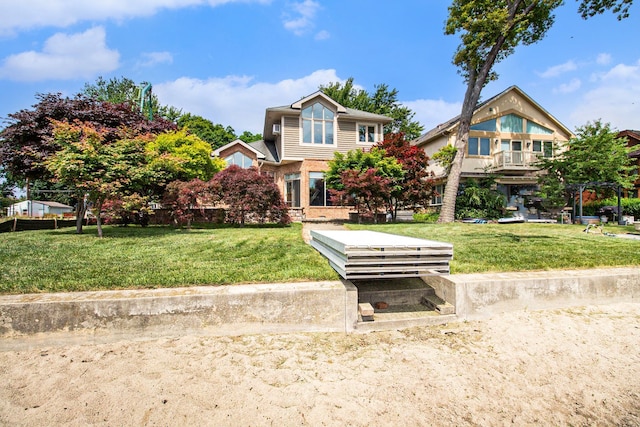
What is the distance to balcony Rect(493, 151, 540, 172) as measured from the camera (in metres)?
18.3

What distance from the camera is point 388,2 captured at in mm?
9250

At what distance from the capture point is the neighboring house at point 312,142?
17.4 meters

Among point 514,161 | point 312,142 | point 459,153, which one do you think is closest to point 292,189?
point 312,142

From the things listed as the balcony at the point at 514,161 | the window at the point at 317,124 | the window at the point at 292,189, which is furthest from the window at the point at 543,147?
the window at the point at 292,189

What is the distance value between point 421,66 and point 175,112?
32994mm

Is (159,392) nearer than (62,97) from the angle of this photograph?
Yes

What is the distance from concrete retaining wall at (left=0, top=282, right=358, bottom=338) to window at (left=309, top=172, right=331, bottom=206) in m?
13.7

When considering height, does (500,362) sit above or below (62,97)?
below

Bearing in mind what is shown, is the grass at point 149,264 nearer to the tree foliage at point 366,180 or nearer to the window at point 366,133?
the tree foliage at point 366,180

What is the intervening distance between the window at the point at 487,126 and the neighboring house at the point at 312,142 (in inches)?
234

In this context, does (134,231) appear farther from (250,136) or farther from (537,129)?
(250,136)

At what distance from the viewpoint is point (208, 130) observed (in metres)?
38.3

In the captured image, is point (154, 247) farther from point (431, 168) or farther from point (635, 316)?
point (431, 168)

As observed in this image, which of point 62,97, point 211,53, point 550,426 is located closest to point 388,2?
point 211,53
